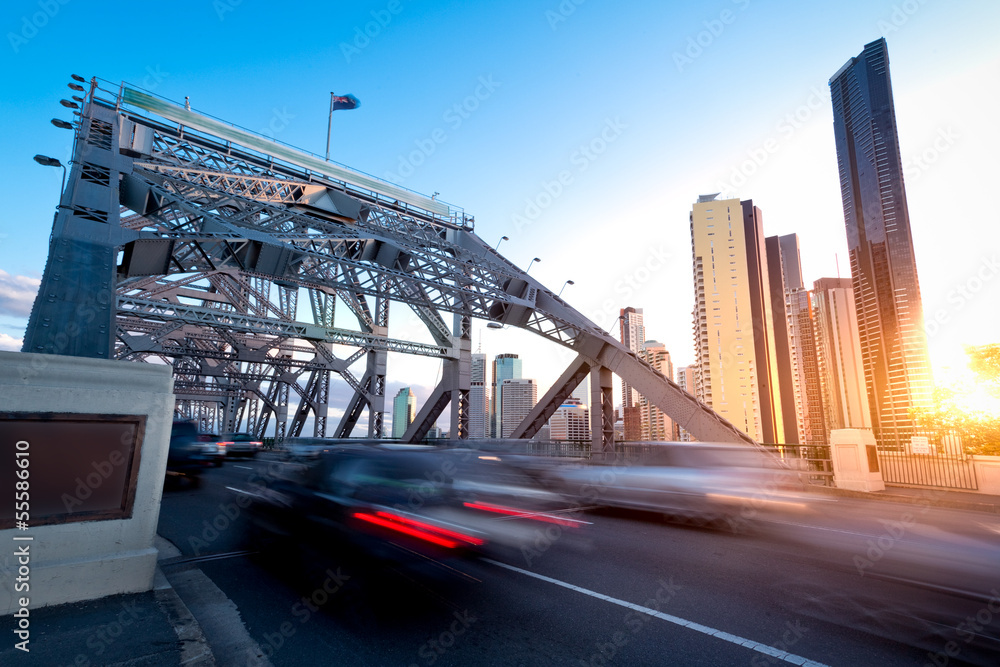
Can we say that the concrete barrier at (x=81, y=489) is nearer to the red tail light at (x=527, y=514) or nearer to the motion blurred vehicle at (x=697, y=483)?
the red tail light at (x=527, y=514)

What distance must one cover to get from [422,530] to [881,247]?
132 metres

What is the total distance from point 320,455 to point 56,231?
36.3 ft

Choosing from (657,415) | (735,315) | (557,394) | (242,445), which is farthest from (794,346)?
(242,445)

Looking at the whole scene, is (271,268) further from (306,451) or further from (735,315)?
→ (735,315)

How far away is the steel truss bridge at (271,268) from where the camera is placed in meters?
13.6

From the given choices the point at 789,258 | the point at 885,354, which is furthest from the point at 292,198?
the point at 789,258

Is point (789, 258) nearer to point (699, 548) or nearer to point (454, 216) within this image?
point (454, 216)

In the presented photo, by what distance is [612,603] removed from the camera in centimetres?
509

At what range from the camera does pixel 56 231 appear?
531 inches

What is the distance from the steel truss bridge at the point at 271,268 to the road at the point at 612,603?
8718 millimetres

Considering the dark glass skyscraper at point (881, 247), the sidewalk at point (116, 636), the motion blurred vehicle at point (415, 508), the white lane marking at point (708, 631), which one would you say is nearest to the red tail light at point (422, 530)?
the motion blurred vehicle at point (415, 508)

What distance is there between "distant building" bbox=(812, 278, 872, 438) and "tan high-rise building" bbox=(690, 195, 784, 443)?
116 feet

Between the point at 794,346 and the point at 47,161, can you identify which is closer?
the point at 47,161

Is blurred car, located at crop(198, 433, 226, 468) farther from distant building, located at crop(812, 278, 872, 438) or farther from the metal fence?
distant building, located at crop(812, 278, 872, 438)
